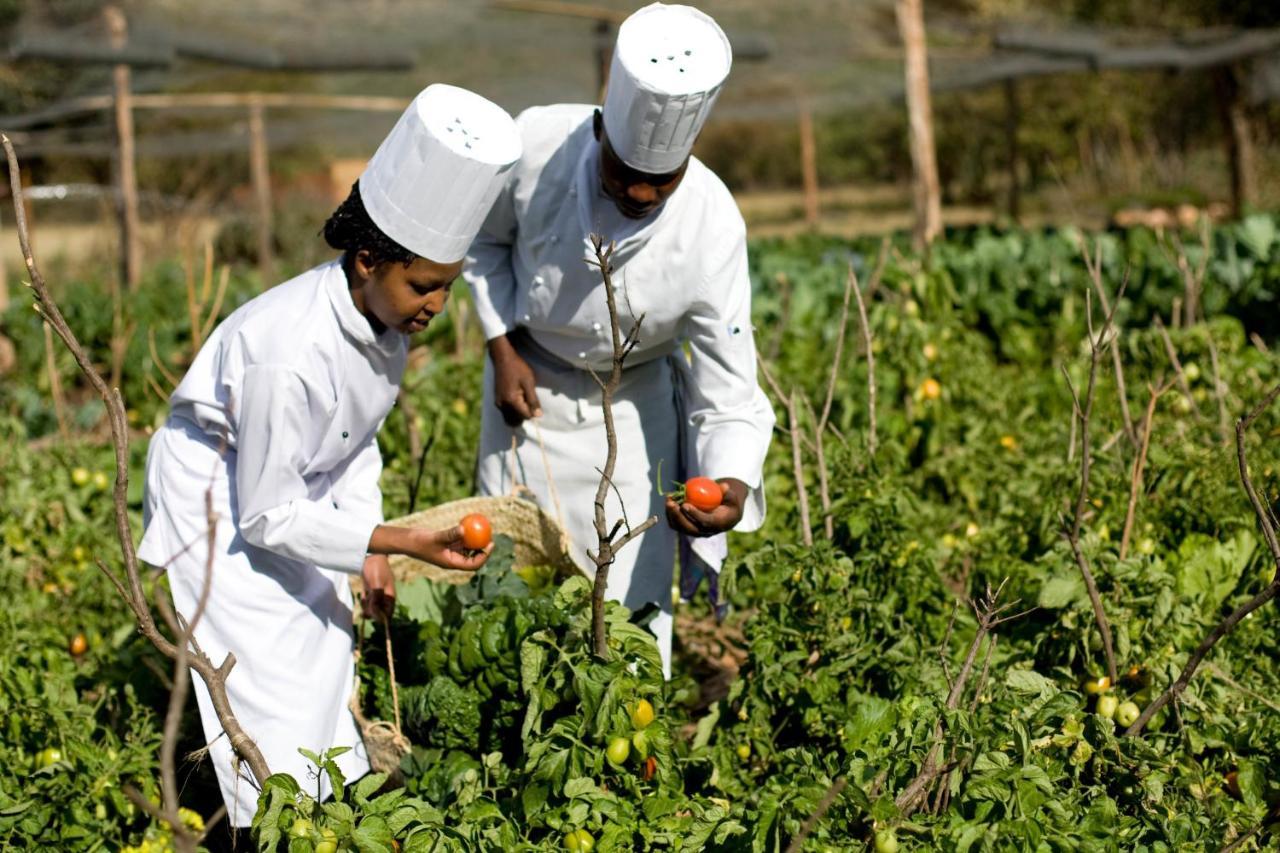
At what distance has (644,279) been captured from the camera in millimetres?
2625

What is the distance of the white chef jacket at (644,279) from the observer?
8.59ft

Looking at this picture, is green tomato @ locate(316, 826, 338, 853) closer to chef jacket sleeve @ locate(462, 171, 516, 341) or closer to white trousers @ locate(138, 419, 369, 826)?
white trousers @ locate(138, 419, 369, 826)

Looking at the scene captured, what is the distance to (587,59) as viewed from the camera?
42.0ft

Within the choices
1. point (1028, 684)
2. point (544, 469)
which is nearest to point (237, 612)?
point (544, 469)

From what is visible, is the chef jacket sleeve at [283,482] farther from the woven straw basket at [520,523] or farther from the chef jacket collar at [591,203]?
the chef jacket collar at [591,203]

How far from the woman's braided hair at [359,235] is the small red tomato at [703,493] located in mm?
660

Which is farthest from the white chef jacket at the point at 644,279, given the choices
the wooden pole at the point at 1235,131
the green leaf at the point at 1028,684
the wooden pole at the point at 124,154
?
the wooden pole at the point at 1235,131

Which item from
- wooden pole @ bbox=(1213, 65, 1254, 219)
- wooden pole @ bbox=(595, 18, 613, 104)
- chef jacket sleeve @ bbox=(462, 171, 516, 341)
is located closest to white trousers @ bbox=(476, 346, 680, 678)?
chef jacket sleeve @ bbox=(462, 171, 516, 341)

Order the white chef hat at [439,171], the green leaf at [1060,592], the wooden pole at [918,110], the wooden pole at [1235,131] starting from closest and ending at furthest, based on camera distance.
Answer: the white chef hat at [439,171], the green leaf at [1060,592], the wooden pole at [918,110], the wooden pole at [1235,131]

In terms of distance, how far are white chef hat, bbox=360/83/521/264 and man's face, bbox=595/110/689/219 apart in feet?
0.66

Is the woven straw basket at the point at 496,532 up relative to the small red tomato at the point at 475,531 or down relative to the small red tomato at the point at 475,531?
down

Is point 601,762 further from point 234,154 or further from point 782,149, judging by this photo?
point 782,149

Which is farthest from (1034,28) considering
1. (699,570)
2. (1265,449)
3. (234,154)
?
(234,154)

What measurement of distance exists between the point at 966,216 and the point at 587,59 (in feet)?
32.2
